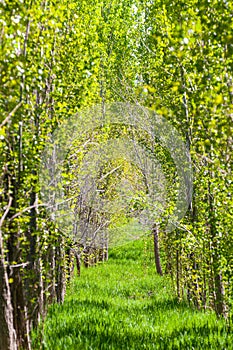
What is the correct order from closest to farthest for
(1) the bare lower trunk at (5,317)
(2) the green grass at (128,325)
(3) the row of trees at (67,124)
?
(3) the row of trees at (67,124) < (1) the bare lower trunk at (5,317) < (2) the green grass at (128,325)

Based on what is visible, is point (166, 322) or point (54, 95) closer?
point (54, 95)

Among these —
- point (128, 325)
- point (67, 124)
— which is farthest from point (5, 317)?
point (67, 124)

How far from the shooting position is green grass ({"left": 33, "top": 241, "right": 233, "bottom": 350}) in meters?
6.43

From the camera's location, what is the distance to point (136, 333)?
287 inches

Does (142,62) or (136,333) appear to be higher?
(142,62)

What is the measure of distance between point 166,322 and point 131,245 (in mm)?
16846

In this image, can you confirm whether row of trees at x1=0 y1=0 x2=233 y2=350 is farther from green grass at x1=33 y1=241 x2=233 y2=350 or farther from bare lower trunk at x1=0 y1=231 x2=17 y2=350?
green grass at x1=33 y1=241 x2=233 y2=350

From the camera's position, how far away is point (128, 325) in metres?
7.86

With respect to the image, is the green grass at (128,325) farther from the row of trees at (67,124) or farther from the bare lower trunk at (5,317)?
the bare lower trunk at (5,317)

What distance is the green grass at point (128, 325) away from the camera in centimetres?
643

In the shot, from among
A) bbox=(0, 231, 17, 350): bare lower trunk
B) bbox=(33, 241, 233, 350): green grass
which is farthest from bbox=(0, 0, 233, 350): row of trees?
bbox=(33, 241, 233, 350): green grass

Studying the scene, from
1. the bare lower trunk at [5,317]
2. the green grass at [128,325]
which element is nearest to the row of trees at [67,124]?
the bare lower trunk at [5,317]

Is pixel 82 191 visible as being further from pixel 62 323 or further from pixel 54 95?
pixel 54 95

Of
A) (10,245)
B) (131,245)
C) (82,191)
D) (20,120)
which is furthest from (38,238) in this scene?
(131,245)
